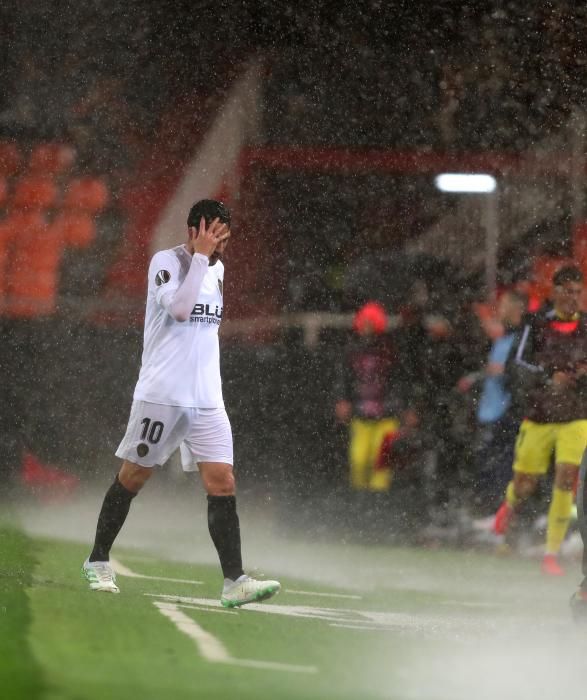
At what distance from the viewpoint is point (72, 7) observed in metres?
15.5

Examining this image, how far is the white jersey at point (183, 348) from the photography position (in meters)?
4.91

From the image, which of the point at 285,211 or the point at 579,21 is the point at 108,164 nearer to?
the point at 285,211

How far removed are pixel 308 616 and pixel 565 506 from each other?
82.8 inches

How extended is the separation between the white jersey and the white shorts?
0.11 feet

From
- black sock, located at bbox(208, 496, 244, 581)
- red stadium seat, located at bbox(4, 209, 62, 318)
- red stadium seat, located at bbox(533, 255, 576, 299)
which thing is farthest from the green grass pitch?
red stadium seat, located at bbox(4, 209, 62, 318)

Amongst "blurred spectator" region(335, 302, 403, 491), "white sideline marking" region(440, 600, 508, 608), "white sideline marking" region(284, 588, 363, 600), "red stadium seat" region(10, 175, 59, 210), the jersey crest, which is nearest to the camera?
the jersey crest

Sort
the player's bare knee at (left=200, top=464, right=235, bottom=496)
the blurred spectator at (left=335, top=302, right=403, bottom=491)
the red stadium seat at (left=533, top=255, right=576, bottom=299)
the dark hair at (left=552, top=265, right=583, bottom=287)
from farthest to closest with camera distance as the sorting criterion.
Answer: the red stadium seat at (left=533, top=255, right=576, bottom=299), the blurred spectator at (left=335, top=302, right=403, bottom=491), the dark hair at (left=552, top=265, right=583, bottom=287), the player's bare knee at (left=200, top=464, right=235, bottom=496)

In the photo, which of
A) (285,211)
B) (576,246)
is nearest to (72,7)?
(285,211)

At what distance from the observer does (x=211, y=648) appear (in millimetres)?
4188

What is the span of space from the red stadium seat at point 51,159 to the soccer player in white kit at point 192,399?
29.8 ft

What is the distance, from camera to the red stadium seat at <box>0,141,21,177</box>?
13.7 metres

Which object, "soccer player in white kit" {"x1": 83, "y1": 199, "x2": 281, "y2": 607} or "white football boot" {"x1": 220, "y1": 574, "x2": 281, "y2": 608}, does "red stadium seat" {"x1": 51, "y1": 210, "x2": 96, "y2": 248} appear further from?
"white football boot" {"x1": 220, "y1": 574, "x2": 281, "y2": 608}

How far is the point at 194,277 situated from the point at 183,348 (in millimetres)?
311

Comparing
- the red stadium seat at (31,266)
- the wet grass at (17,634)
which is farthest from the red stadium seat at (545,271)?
the wet grass at (17,634)
